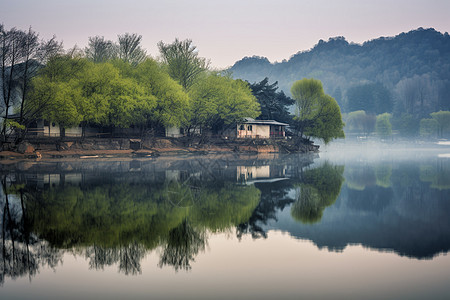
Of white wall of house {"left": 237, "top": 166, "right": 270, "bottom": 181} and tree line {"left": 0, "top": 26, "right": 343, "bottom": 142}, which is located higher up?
tree line {"left": 0, "top": 26, "right": 343, "bottom": 142}

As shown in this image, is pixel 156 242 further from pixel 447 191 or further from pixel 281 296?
pixel 447 191

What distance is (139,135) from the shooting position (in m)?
67.9

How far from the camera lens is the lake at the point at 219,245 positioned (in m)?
8.34

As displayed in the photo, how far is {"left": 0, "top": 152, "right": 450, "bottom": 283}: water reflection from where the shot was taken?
1075cm

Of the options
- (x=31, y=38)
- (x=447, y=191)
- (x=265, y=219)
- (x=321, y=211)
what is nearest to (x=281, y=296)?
(x=265, y=219)

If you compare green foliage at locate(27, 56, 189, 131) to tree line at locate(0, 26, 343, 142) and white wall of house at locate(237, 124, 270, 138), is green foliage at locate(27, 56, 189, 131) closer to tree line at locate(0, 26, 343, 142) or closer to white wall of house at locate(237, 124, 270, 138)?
tree line at locate(0, 26, 343, 142)

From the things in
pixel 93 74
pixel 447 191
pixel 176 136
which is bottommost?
pixel 447 191

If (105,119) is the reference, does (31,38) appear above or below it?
above

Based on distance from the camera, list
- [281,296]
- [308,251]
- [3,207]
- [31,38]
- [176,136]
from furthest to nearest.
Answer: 1. [176,136]
2. [31,38]
3. [3,207]
4. [308,251]
5. [281,296]

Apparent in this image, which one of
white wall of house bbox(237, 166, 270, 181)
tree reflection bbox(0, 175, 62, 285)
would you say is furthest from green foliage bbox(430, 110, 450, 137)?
tree reflection bbox(0, 175, 62, 285)

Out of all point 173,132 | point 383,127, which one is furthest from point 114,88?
point 383,127

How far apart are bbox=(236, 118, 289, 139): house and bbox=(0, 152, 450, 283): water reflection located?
58.8m

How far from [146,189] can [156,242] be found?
11593 mm

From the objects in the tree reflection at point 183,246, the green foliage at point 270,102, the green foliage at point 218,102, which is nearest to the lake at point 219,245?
the tree reflection at point 183,246
